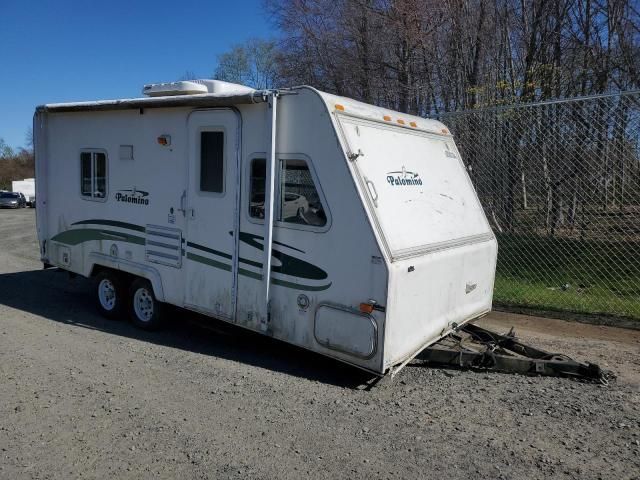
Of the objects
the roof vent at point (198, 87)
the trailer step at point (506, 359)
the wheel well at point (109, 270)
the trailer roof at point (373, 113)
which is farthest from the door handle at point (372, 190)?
the wheel well at point (109, 270)

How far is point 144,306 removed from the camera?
6398 mm

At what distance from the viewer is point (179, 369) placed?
503 centimetres

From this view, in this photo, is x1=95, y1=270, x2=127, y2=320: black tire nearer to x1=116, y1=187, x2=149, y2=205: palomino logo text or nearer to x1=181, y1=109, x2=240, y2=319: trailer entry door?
x1=116, y1=187, x2=149, y2=205: palomino logo text

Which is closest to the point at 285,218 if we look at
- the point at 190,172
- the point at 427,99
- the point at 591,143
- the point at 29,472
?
the point at 190,172

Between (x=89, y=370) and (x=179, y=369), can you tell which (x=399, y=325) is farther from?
(x=89, y=370)

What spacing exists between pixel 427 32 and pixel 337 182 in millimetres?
9849

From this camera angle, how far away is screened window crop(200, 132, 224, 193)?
5.45 m

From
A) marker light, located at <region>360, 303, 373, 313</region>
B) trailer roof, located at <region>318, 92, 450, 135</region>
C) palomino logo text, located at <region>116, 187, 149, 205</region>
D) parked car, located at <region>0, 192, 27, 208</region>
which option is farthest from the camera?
parked car, located at <region>0, 192, 27, 208</region>

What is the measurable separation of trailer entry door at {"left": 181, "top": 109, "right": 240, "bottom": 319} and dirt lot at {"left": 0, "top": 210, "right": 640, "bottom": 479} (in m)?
0.54

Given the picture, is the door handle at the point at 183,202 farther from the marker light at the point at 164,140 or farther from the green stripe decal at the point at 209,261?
the marker light at the point at 164,140

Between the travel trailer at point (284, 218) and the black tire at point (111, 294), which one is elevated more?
the travel trailer at point (284, 218)

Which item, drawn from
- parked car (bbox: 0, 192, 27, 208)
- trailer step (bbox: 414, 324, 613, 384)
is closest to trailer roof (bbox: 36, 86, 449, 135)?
trailer step (bbox: 414, 324, 613, 384)

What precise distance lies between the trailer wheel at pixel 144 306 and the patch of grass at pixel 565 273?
15.0 ft

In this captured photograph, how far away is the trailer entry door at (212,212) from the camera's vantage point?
5.32m
